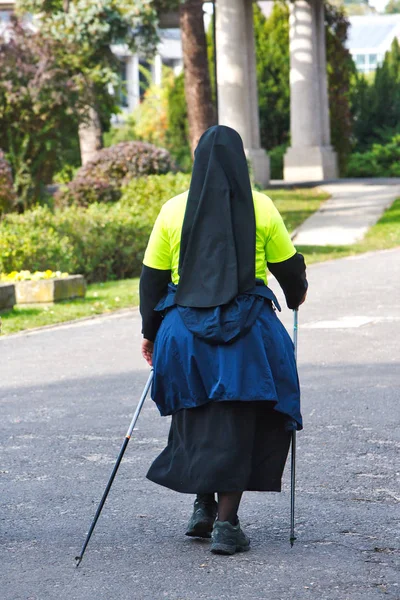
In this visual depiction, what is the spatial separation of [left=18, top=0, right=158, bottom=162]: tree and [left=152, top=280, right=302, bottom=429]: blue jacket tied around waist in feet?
66.9

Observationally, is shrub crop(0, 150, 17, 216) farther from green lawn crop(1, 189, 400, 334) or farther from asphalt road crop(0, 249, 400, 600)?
asphalt road crop(0, 249, 400, 600)

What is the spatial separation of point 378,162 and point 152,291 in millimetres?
35549

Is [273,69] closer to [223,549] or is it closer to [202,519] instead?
[202,519]

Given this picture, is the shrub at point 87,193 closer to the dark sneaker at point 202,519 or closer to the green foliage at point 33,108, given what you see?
the green foliage at point 33,108

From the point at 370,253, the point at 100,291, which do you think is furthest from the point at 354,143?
the point at 100,291

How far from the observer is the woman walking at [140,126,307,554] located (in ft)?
16.0

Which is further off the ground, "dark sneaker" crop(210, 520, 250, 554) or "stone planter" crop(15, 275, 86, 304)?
"dark sneaker" crop(210, 520, 250, 554)

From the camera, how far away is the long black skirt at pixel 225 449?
16.0 feet

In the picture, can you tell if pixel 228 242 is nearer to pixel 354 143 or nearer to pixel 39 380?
pixel 39 380

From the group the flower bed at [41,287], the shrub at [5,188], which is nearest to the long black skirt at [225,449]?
the flower bed at [41,287]

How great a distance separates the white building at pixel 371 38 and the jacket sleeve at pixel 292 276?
Result: 8843 centimetres

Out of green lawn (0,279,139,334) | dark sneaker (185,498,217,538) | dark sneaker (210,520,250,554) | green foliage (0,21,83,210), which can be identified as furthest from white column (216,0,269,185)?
dark sneaker (210,520,250,554)

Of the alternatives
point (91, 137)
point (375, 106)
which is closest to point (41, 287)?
point (91, 137)

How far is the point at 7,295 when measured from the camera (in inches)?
547
